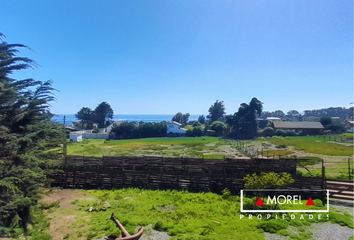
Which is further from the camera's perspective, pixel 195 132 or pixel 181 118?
pixel 181 118

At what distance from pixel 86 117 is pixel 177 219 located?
93.9 meters

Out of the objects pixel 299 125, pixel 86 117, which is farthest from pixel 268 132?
pixel 86 117

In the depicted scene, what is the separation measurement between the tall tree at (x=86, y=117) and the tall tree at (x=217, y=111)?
191ft

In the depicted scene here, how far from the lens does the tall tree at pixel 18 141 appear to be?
6.54 metres

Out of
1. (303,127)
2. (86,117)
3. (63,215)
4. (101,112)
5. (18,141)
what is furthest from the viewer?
(101,112)

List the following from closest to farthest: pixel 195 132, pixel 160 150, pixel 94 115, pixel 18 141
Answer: pixel 18 141
pixel 160 150
pixel 195 132
pixel 94 115

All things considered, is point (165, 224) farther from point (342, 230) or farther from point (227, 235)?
point (342, 230)

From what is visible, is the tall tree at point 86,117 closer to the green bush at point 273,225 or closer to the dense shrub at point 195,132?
the dense shrub at point 195,132

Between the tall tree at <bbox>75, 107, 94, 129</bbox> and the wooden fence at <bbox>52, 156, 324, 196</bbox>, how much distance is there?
8230 cm

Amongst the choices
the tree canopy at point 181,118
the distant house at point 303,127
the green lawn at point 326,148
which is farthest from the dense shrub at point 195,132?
the tree canopy at point 181,118

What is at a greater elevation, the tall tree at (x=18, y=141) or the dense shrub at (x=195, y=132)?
the tall tree at (x=18, y=141)

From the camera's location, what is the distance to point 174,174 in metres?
14.0

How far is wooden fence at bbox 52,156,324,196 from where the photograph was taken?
13.2 m

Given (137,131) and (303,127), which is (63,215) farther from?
(303,127)
